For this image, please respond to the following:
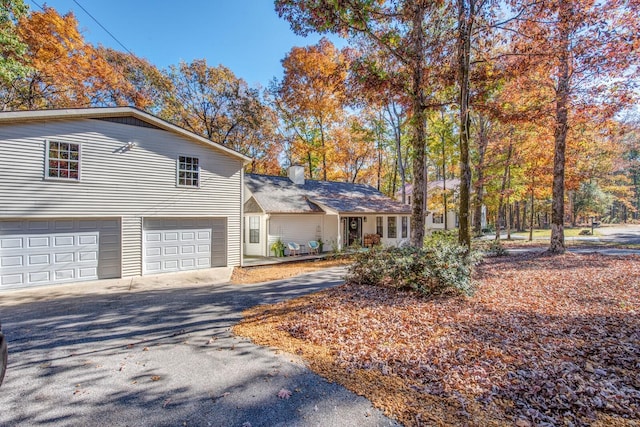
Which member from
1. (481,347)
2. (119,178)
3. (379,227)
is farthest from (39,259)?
(379,227)

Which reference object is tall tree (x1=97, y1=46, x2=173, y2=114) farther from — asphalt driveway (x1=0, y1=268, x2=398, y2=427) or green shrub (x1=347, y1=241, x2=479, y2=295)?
green shrub (x1=347, y1=241, x2=479, y2=295)

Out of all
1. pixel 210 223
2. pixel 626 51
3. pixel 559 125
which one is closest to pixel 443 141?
pixel 559 125

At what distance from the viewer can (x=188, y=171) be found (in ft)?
37.0

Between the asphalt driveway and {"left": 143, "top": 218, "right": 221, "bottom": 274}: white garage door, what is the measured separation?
393 centimetres

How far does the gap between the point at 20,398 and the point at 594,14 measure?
14.4 m

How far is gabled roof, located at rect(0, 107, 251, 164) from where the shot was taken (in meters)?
8.21

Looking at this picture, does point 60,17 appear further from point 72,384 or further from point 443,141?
point 443,141

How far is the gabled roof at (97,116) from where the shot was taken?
8.21m

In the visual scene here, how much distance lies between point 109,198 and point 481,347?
36.1ft

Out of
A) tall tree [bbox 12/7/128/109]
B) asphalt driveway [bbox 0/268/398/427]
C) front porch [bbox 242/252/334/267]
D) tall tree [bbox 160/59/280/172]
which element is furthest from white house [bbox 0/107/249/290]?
tall tree [bbox 160/59/280/172]

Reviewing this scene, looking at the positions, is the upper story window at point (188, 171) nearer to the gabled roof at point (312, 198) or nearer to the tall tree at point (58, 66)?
the gabled roof at point (312, 198)

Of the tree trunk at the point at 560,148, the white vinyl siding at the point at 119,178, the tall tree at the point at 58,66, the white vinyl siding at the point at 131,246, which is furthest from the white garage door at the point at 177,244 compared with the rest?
the tree trunk at the point at 560,148

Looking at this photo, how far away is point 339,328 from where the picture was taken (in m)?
5.29

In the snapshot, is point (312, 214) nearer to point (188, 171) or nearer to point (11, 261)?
point (188, 171)
